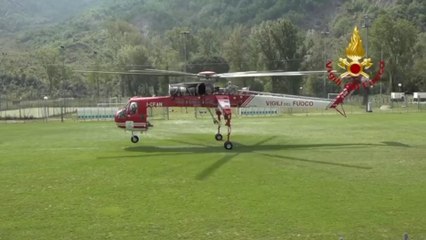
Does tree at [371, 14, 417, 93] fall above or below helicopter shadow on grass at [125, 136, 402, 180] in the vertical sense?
above

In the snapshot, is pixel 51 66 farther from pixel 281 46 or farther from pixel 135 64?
pixel 281 46

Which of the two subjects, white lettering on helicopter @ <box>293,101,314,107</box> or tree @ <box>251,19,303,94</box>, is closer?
white lettering on helicopter @ <box>293,101,314,107</box>

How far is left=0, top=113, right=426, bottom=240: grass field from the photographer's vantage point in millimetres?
9523

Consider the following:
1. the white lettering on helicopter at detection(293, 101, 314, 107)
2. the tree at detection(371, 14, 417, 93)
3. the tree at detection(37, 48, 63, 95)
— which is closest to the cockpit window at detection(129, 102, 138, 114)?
the white lettering on helicopter at detection(293, 101, 314, 107)

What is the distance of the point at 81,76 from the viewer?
126 metres

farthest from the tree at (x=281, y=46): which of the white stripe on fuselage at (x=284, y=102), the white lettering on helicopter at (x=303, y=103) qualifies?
the white lettering on helicopter at (x=303, y=103)

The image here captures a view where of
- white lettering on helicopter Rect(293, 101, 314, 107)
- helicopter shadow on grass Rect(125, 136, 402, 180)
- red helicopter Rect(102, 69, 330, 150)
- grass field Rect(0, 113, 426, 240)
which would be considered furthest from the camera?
white lettering on helicopter Rect(293, 101, 314, 107)

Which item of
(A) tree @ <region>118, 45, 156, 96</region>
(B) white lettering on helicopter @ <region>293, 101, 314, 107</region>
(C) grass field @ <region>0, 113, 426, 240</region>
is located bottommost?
(C) grass field @ <region>0, 113, 426, 240</region>

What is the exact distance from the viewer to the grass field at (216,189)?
31.2 ft

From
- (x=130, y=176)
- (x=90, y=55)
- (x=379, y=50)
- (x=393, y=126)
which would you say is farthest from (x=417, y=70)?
(x=90, y=55)

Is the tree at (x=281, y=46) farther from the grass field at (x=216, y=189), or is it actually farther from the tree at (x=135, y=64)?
the grass field at (x=216, y=189)

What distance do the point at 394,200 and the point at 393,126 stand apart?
18.4 metres

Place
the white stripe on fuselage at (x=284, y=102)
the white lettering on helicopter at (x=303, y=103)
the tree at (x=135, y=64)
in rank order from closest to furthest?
1. the white stripe on fuselage at (x=284, y=102)
2. the white lettering on helicopter at (x=303, y=103)
3. the tree at (x=135, y=64)

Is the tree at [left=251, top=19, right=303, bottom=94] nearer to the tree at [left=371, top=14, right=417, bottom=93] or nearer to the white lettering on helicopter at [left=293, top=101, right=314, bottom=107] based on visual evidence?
the tree at [left=371, top=14, right=417, bottom=93]
